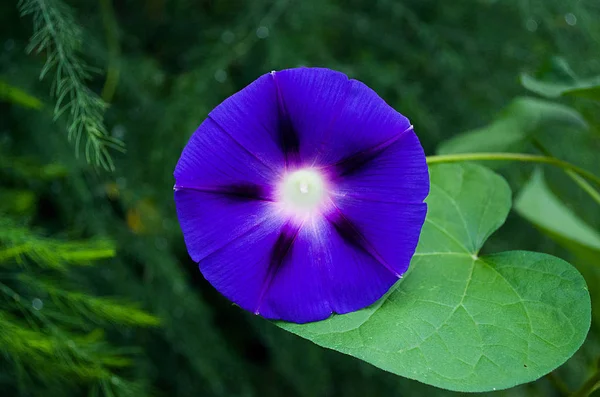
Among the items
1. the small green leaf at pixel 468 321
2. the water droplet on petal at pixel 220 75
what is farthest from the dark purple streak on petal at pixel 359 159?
the water droplet on petal at pixel 220 75

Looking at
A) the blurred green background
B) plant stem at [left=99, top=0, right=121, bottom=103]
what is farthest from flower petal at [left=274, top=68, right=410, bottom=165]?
plant stem at [left=99, top=0, right=121, bottom=103]

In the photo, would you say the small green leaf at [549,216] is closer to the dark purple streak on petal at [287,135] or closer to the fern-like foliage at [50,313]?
the dark purple streak on petal at [287,135]

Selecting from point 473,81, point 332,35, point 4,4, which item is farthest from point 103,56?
point 473,81

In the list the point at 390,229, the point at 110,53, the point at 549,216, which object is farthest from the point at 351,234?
the point at 110,53

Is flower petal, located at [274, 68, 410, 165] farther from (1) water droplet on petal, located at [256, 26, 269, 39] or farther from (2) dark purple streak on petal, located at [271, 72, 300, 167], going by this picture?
(1) water droplet on petal, located at [256, 26, 269, 39]

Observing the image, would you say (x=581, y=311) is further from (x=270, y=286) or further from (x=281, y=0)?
(x=281, y=0)

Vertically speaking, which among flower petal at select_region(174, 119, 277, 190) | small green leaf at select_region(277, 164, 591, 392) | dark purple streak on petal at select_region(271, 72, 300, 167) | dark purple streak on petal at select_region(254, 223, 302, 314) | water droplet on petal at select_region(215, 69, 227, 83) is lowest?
small green leaf at select_region(277, 164, 591, 392)

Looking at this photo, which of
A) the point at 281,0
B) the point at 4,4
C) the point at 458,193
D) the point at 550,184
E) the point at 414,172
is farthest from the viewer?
the point at 550,184

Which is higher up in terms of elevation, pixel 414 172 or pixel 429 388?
pixel 414 172
